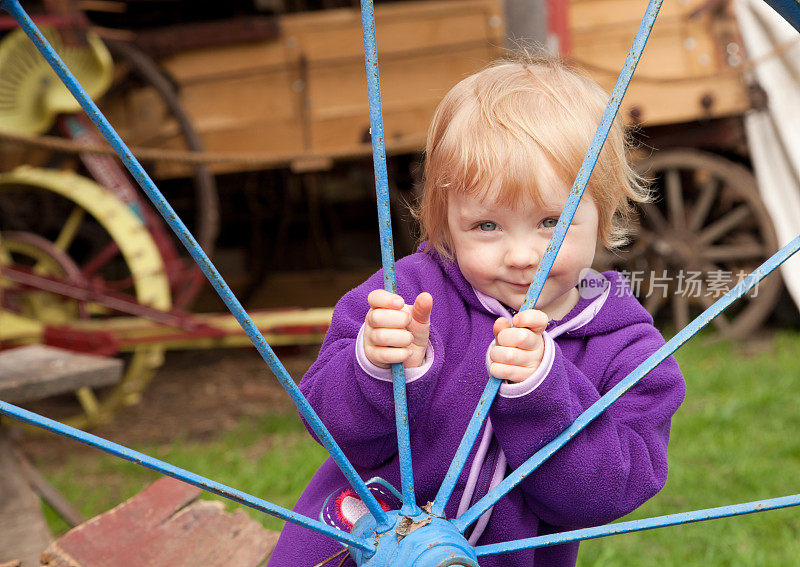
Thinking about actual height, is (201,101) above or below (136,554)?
above

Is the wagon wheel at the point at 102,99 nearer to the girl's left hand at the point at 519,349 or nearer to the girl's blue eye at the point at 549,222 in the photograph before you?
the girl's blue eye at the point at 549,222

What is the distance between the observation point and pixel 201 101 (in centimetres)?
398

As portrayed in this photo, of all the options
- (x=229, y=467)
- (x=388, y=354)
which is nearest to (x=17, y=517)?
(x=229, y=467)

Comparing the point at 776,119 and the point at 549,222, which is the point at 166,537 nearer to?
the point at 549,222

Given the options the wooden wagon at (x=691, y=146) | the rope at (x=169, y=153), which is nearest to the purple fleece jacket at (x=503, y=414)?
the rope at (x=169, y=153)

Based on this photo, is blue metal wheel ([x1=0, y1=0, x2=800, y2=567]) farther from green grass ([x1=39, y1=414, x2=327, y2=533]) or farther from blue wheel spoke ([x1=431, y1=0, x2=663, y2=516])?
green grass ([x1=39, y1=414, x2=327, y2=533])

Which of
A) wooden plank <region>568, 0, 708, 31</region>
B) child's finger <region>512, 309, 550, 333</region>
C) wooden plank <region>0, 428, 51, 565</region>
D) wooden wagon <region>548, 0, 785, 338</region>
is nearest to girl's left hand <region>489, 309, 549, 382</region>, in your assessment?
child's finger <region>512, 309, 550, 333</region>

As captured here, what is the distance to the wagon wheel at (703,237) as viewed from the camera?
416 centimetres

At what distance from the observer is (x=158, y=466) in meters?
0.81

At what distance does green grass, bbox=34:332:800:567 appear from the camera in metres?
2.36

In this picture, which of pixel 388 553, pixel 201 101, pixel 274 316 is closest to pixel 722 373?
pixel 274 316

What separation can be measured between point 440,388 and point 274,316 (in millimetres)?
2186

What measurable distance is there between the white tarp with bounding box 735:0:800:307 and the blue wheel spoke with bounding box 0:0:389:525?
328cm

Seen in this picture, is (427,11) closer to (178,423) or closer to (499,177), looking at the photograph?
(178,423)
